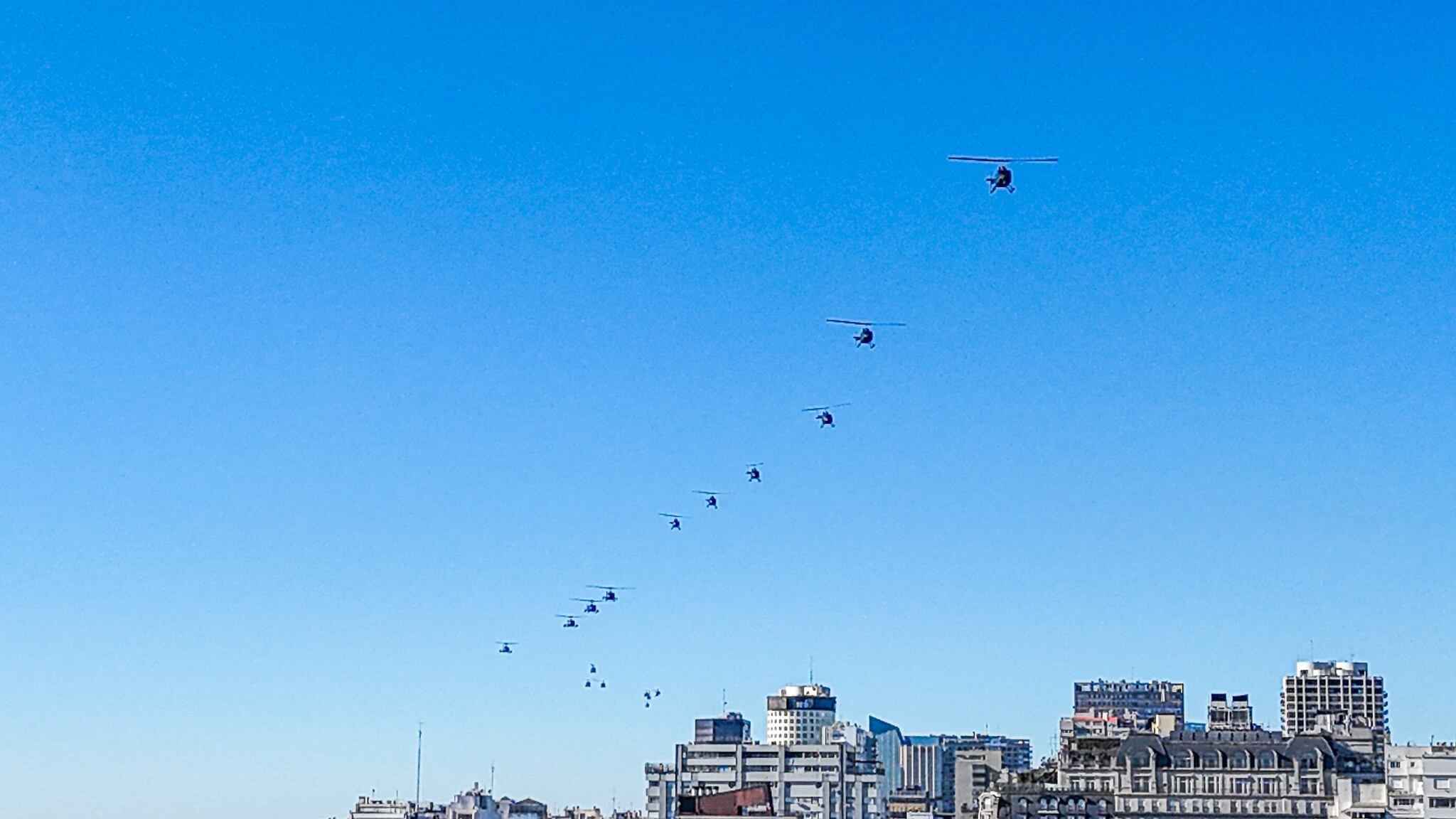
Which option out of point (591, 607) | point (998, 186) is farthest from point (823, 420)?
point (591, 607)

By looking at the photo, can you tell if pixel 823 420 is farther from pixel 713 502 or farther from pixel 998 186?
pixel 998 186

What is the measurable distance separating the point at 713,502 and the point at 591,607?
31.2m

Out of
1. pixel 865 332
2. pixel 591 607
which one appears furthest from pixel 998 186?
pixel 591 607

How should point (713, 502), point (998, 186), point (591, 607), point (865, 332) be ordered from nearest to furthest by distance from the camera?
1. point (998, 186)
2. point (865, 332)
3. point (713, 502)
4. point (591, 607)

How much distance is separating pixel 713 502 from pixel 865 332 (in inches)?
1354

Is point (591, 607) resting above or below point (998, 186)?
below

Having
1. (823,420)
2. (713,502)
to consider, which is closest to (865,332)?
(823,420)

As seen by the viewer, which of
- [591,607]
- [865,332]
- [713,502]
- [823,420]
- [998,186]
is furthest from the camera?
[591,607]

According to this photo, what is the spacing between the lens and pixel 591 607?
18875 centimetres

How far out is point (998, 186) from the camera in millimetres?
110438

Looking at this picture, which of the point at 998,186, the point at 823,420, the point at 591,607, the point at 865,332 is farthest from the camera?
the point at 591,607

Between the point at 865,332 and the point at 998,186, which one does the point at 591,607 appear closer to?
the point at 865,332

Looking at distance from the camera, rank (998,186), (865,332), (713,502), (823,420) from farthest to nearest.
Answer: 1. (713,502)
2. (823,420)
3. (865,332)
4. (998,186)

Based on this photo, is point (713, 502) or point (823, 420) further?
point (713, 502)
